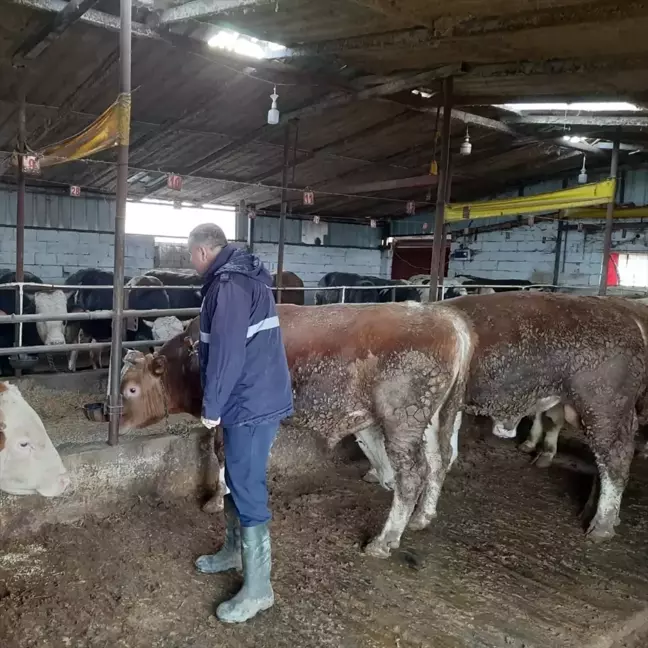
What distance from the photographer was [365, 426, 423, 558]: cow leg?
342cm

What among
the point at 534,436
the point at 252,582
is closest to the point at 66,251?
the point at 534,436

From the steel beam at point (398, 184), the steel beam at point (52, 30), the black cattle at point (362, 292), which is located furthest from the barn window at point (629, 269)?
the steel beam at point (52, 30)

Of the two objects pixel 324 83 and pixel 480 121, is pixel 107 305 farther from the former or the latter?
pixel 480 121

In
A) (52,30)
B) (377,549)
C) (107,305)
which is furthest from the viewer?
(107,305)

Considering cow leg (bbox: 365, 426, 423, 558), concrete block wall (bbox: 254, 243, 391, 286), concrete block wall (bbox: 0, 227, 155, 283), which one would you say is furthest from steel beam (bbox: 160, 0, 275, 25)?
concrete block wall (bbox: 254, 243, 391, 286)

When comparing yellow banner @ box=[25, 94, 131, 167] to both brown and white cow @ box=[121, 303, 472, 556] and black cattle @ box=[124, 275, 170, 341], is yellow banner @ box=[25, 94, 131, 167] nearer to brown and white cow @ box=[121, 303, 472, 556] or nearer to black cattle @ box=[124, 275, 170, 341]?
brown and white cow @ box=[121, 303, 472, 556]

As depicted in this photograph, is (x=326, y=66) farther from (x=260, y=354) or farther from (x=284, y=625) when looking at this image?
(x=284, y=625)

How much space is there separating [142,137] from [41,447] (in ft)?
30.2

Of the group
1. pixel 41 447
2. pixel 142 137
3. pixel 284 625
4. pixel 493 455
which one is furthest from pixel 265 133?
pixel 284 625

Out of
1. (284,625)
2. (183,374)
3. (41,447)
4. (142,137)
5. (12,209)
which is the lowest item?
(284,625)

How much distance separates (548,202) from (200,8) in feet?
17.8

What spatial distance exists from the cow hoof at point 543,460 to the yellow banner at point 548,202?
4.22 meters

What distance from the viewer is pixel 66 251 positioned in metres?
14.4

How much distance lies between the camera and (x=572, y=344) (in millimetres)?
3785
